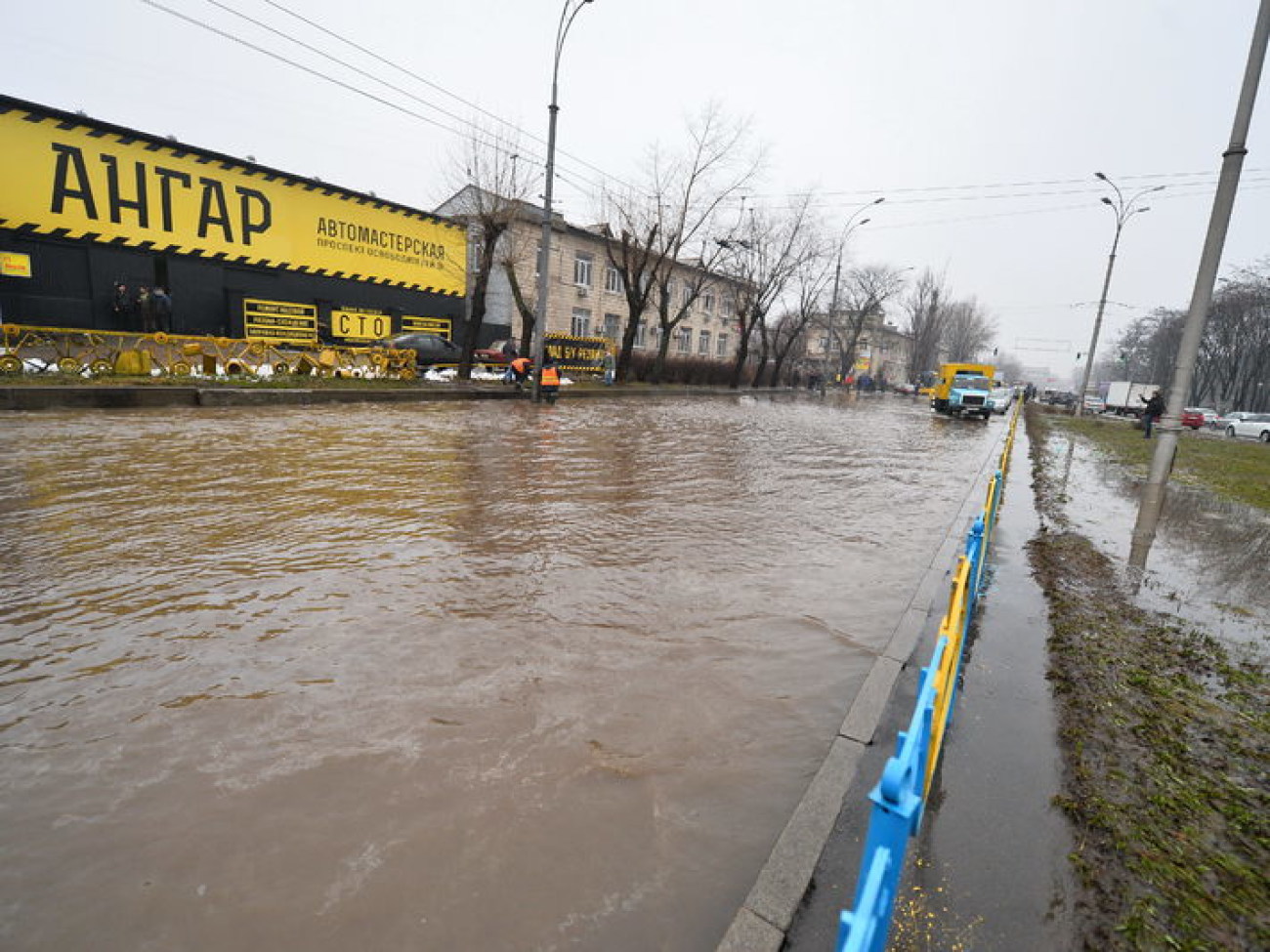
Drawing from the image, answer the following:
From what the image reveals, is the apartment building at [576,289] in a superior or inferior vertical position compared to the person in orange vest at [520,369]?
superior

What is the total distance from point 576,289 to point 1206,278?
34774 millimetres

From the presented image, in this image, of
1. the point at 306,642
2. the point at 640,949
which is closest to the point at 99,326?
the point at 306,642

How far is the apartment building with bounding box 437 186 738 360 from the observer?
3341cm

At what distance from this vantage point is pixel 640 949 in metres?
2.05

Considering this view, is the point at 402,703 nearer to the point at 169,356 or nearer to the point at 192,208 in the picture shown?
the point at 169,356

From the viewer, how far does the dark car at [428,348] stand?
24938mm

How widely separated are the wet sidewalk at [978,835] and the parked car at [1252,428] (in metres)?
42.7

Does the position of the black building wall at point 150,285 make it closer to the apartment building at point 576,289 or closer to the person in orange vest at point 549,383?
the apartment building at point 576,289

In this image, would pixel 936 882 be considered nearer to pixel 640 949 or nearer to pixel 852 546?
pixel 640 949

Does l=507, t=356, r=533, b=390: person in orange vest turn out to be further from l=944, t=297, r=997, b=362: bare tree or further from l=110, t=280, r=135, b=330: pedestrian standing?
l=944, t=297, r=997, b=362: bare tree

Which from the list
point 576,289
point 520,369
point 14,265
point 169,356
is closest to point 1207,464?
point 520,369

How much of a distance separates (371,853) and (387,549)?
346cm

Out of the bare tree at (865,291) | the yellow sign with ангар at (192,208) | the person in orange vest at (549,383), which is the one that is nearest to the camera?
the yellow sign with ангар at (192,208)

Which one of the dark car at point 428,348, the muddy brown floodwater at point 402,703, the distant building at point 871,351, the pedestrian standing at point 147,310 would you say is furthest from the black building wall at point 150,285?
the distant building at point 871,351
